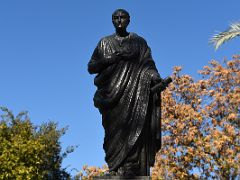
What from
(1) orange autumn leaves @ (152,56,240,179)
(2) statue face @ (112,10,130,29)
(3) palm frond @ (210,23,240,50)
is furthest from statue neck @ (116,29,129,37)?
(1) orange autumn leaves @ (152,56,240,179)

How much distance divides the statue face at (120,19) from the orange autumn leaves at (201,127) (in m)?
18.7

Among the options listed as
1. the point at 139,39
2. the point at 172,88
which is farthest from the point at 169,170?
the point at 139,39

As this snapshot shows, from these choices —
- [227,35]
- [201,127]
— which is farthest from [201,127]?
[227,35]

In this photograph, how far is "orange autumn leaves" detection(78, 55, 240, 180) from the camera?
2694 cm

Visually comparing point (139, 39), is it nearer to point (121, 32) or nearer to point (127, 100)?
point (121, 32)

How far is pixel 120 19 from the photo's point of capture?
28.1ft

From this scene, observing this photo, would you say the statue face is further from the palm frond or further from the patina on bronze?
the palm frond

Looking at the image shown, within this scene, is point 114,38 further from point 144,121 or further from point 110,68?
point 144,121

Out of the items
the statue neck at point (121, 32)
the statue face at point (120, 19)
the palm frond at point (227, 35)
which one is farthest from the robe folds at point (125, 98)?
the palm frond at point (227, 35)

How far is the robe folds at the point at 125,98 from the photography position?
801 centimetres

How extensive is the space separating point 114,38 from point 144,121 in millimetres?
1414

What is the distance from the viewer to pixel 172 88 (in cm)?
2970

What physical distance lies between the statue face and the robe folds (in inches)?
8.9

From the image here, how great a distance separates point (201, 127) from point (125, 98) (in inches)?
813
